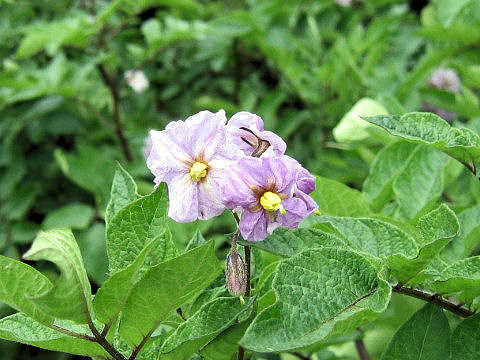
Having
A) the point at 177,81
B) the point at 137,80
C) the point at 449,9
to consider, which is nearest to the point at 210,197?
the point at 449,9

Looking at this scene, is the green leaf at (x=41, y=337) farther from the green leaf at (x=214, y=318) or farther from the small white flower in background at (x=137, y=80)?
the small white flower in background at (x=137, y=80)

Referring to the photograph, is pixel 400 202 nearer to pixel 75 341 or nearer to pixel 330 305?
pixel 330 305

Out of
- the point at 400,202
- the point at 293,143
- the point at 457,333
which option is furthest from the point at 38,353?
the point at 457,333

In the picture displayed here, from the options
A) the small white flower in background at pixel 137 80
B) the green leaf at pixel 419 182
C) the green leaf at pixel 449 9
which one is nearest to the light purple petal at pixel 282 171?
the green leaf at pixel 419 182

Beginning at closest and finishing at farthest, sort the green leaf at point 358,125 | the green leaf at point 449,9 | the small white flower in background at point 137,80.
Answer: the green leaf at point 358,125 → the green leaf at point 449,9 → the small white flower in background at point 137,80

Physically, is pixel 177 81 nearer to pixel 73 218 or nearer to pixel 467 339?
pixel 73 218

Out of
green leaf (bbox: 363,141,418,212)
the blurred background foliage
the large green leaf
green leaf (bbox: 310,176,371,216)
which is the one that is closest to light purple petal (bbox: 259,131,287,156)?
Answer: the large green leaf

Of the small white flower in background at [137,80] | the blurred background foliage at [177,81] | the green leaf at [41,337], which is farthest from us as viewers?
the small white flower in background at [137,80]
